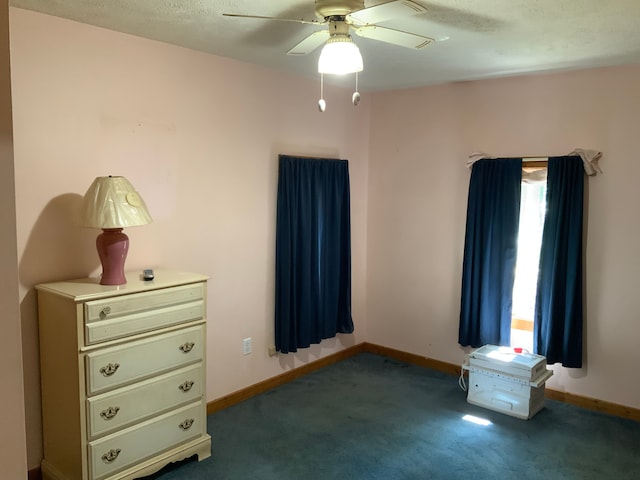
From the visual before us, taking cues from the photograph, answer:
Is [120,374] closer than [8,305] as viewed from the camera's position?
No

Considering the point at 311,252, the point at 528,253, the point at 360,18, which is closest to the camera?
the point at 360,18

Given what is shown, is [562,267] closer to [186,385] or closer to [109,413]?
[186,385]

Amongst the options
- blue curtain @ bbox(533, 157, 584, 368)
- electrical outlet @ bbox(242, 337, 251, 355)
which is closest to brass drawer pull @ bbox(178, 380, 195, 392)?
electrical outlet @ bbox(242, 337, 251, 355)

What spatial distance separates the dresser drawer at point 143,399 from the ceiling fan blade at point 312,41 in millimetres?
1798

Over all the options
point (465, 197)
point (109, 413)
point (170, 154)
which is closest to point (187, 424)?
point (109, 413)

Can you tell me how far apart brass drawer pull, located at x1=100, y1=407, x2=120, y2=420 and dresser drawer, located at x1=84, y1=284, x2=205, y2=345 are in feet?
1.17

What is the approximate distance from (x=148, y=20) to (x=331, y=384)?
288cm

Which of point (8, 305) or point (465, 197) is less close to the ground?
point (465, 197)

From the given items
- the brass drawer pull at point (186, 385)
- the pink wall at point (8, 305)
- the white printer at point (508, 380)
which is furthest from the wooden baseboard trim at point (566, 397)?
the pink wall at point (8, 305)

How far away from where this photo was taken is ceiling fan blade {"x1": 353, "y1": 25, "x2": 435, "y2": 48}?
7.32ft

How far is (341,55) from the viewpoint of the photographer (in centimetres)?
213

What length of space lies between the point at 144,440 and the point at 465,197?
2.96 m

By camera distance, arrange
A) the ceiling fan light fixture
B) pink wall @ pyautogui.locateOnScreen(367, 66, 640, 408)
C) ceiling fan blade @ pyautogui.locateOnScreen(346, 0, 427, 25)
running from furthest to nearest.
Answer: pink wall @ pyautogui.locateOnScreen(367, 66, 640, 408) → the ceiling fan light fixture → ceiling fan blade @ pyautogui.locateOnScreen(346, 0, 427, 25)

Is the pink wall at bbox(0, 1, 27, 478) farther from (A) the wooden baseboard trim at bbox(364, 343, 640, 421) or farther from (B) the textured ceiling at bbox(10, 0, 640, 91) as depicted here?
(A) the wooden baseboard trim at bbox(364, 343, 640, 421)
